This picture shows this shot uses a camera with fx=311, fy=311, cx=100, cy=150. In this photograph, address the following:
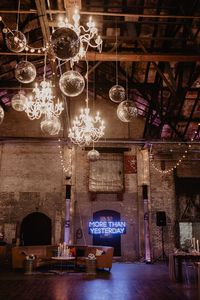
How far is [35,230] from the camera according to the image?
12398mm

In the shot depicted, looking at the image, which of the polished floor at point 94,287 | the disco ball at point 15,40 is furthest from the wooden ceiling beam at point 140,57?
the polished floor at point 94,287

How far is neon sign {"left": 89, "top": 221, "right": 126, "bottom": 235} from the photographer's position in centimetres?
1232

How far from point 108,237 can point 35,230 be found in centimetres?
293

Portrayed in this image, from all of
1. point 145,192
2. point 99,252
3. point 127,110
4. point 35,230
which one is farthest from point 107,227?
point 127,110

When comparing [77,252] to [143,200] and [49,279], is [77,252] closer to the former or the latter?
[49,279]

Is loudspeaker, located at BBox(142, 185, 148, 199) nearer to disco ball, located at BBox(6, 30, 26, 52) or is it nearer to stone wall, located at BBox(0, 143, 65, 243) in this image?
stone wall, located at BBox(0, 143, 65, 243)

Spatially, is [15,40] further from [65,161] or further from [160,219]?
[160,219]

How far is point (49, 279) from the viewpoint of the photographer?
7.79 metres

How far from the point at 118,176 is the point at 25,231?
4.33m

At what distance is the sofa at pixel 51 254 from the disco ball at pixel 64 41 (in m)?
7.04

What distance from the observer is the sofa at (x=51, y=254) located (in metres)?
9.34

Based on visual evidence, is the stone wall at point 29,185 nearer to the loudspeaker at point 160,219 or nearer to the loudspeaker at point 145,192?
the loudspeaker at point 145,192

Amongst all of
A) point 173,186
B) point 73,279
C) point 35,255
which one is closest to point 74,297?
point 73,279

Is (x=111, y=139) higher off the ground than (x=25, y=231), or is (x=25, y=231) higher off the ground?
(x=111, y=139)
